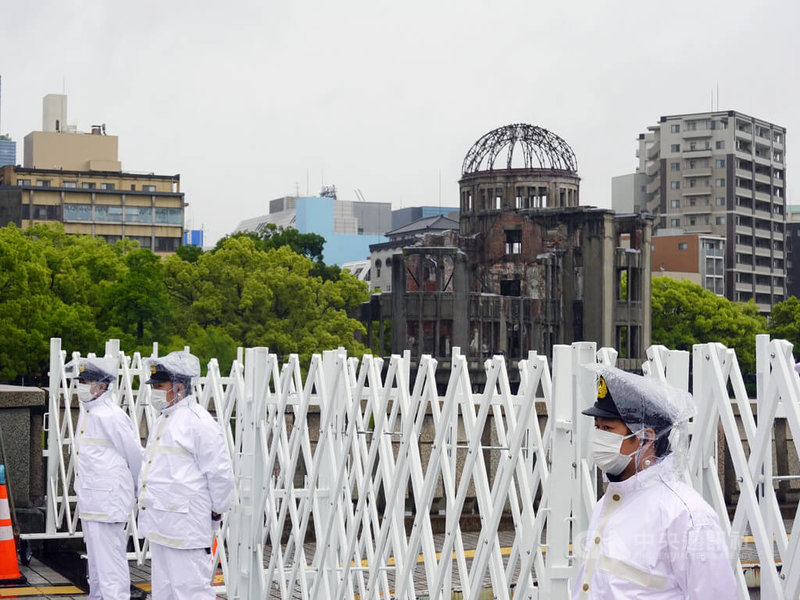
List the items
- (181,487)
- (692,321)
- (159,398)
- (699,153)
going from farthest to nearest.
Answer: (699,153), (692,321), (159,398), (181,487)

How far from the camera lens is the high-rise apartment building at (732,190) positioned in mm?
113562

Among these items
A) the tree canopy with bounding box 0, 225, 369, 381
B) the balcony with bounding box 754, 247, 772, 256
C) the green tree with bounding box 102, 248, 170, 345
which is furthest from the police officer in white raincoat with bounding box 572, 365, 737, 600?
the balcony with bounding box 754, 247, 772, 256

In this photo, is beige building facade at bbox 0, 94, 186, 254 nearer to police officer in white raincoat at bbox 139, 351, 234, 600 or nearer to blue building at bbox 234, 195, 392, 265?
blue building at bbox 234, 195, 392, 265

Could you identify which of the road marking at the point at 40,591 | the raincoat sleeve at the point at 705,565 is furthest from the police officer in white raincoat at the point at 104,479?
the raincoat sleeve at the point at 705,565

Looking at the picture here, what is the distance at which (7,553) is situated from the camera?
10938 millimetres

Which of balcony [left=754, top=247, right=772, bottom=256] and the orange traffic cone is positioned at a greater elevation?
balcony [left=754, top=247, right=772, bottom=256]

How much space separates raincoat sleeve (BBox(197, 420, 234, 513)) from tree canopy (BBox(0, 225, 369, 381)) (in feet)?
127

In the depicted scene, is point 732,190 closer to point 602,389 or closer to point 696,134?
point 696,134

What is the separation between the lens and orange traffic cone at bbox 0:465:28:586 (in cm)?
1085

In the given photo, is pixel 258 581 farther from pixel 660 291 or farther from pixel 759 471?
pixel 660 291

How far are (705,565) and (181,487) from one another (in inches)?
188

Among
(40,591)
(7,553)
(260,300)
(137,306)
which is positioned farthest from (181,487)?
(260,300)

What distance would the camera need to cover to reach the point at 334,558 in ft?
27.3

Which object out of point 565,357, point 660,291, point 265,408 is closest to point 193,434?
point 265,408
